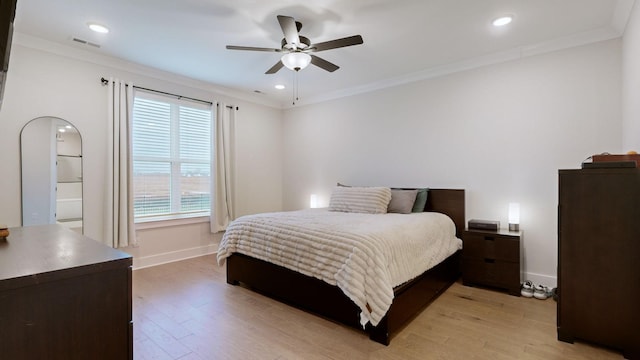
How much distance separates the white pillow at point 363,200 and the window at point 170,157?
85.5 inches

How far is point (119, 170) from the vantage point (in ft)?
12.3

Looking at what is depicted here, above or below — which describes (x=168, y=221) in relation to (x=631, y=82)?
below

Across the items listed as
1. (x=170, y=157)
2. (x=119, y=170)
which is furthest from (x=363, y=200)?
(x=119, y=170)

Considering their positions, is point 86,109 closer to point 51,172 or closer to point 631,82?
point 51,172

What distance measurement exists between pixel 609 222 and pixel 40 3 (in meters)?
4.66

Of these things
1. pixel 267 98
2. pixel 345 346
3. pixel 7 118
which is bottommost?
pixel 345 346

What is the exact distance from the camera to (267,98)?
5.50 m

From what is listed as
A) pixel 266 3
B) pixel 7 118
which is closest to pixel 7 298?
pixel 266 3

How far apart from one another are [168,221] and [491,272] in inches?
162

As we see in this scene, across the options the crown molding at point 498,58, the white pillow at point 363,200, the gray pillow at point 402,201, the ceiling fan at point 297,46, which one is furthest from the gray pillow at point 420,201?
the ceiling fan at point 297,46

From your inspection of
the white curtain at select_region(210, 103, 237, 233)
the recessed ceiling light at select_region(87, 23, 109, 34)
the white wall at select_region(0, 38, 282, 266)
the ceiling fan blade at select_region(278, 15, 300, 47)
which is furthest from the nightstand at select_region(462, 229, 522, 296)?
the recessed ceiling light at select_region(87, 23, 109, 34)

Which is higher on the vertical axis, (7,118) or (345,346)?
(7,118)

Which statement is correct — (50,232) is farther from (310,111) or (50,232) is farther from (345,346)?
(310,111)

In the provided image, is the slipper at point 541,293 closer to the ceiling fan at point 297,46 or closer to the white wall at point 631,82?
the white wall at point 631,82
